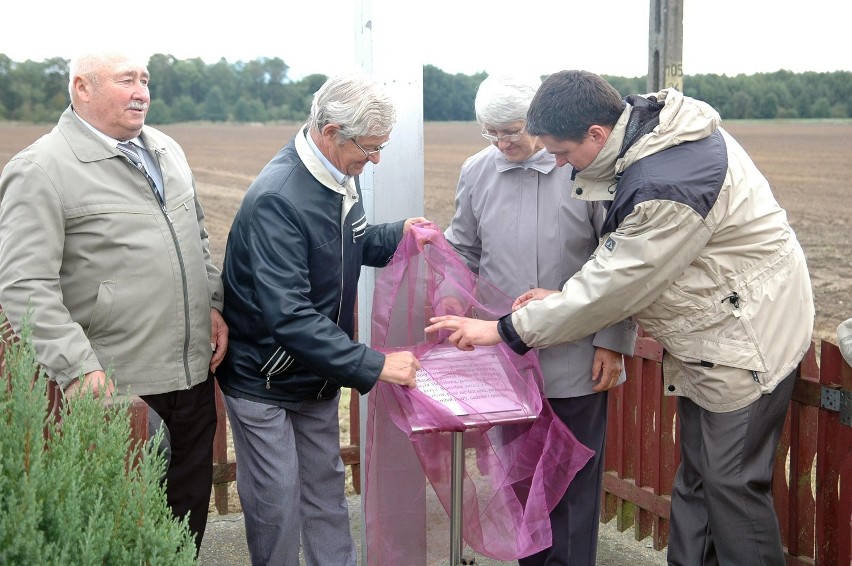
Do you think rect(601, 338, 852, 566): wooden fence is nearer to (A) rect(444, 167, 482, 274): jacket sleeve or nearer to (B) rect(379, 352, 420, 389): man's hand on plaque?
(A) rect(444, 167, 482, 274): jacket sleeve

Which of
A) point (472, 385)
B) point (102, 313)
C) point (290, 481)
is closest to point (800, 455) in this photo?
point (472, 385)

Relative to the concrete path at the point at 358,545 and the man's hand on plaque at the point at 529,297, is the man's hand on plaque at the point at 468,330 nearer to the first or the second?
the man's hand on plaque at the point at 529,297

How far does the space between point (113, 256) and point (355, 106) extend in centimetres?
82

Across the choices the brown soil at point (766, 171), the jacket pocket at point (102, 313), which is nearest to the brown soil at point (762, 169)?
the brown soil at point (766, 171)

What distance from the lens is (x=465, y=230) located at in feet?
10.4

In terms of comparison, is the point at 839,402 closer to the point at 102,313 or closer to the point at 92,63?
the point at 102,313

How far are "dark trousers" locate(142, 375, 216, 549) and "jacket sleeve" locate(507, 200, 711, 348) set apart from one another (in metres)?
1.05

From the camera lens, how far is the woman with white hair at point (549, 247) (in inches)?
112

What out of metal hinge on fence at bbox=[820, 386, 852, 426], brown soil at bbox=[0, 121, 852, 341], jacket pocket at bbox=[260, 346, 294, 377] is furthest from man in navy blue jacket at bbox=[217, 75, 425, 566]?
brown soil at bbox=[0, 121, 852, 341]

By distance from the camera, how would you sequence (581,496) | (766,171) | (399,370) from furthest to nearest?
(766,171)
(581,496)
(399,370)

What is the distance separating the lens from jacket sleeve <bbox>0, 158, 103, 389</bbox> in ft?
7.93

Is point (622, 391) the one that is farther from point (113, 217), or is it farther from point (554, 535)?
point (113, 217)

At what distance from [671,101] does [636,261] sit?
48 cm

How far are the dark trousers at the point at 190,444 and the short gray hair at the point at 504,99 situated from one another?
1.21 metres
